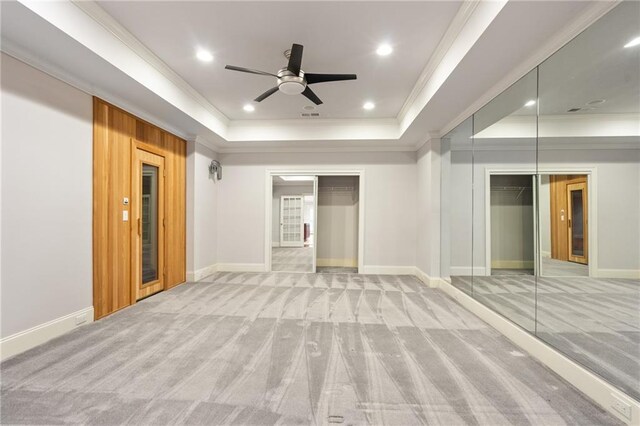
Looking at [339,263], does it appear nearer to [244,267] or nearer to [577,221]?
[244,267]

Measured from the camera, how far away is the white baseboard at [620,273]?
2.46m

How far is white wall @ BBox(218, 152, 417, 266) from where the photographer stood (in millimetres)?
5375

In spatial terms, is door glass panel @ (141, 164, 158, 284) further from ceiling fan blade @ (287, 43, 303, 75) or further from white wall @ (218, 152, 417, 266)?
ceiling fan blade @ (287, 43, 303, 75)

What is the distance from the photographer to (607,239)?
2.62 meters

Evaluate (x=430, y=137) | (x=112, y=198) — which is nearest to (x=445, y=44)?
(x=430, y=137)

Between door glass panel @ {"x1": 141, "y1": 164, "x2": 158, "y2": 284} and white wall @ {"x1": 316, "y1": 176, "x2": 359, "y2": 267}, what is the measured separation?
3.53 m

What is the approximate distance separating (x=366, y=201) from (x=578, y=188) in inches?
126

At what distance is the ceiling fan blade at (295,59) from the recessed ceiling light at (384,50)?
93 centimetres

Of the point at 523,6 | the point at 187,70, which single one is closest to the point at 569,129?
the point at 523,6

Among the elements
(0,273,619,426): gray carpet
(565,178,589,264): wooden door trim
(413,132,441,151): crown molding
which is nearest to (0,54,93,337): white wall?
(0,273,619,426): gray carpet

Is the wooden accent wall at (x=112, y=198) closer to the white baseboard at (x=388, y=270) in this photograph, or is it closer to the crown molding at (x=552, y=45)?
the white baseboard at (x=388, y=270)

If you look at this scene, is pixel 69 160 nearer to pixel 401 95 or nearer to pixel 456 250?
pixel 401 95

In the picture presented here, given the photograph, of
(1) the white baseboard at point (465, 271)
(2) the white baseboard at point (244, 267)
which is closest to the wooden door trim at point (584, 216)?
(1) the white baseboard at point (465, 271)

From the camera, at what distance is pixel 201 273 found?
4.92 m
